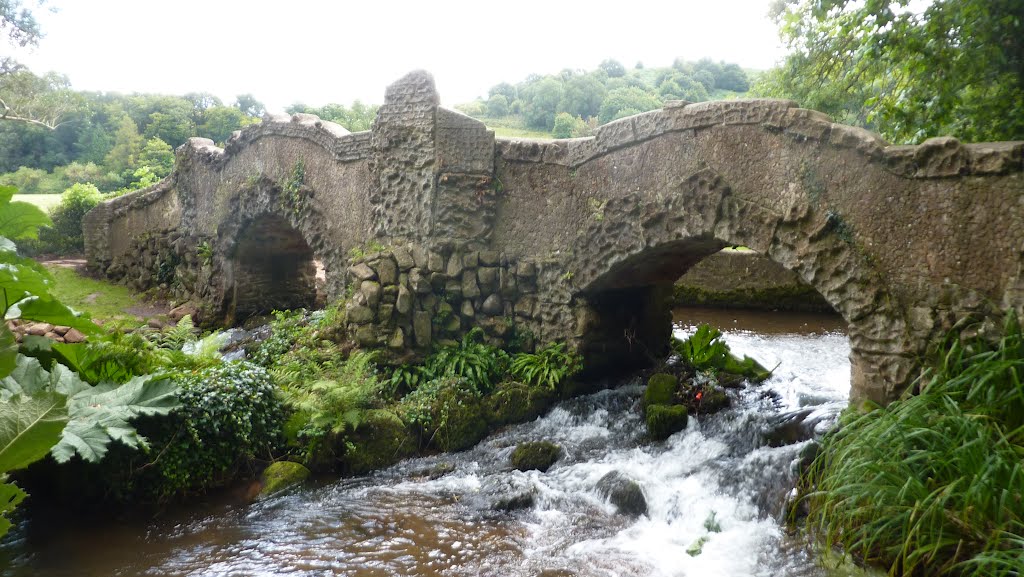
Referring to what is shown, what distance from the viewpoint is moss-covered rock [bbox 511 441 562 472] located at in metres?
7.09

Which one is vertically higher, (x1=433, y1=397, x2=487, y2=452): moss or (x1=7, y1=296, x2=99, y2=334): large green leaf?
(x1=7, y1=296, x2=99, y2=334): large green leaf

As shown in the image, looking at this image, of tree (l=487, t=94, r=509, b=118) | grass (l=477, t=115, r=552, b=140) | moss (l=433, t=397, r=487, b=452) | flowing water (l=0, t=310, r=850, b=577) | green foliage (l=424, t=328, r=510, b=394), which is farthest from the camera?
tree (l=487, t=94, r=509, b=118)

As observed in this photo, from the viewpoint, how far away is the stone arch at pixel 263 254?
38.5 ft

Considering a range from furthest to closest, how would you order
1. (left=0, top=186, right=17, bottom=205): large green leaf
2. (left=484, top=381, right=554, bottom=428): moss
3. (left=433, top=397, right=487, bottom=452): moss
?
(left=484, top=381, right=554, bottom=428): moss, (left=433, top=397, right=487, bottom=452): moss, (left=0, top=186, right=17, bottom=205): large green leaf

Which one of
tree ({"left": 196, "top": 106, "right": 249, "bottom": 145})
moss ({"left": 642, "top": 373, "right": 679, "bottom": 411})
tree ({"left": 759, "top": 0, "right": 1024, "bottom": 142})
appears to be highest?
tree ({"left": 196, "top": 106, "right": 249, "bottom": 145})

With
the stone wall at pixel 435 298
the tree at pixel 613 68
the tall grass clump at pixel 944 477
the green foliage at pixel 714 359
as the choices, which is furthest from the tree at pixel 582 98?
the tall grass clump at pixel 944 477

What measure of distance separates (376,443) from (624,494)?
2696 millimetres

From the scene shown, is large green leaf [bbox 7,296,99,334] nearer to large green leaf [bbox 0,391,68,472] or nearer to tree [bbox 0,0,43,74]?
large green leaf [bbox 0,391,68,472]

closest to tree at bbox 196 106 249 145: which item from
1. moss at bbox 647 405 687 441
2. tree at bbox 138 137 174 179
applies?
tree at bbox 138 137 174 179

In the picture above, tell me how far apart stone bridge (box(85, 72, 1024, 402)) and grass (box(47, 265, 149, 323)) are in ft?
7.23

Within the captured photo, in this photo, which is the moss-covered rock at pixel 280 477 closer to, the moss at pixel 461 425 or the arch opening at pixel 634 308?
the moss at pixel 461 425

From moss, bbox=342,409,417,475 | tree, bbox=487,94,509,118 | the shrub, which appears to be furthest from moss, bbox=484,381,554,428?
tree, bbox=487,94,509,118

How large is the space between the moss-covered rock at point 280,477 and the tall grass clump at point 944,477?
15.0ft

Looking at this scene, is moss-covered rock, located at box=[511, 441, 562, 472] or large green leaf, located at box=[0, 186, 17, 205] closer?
large green leaf, located at box=[0, 186, 17, 205]
